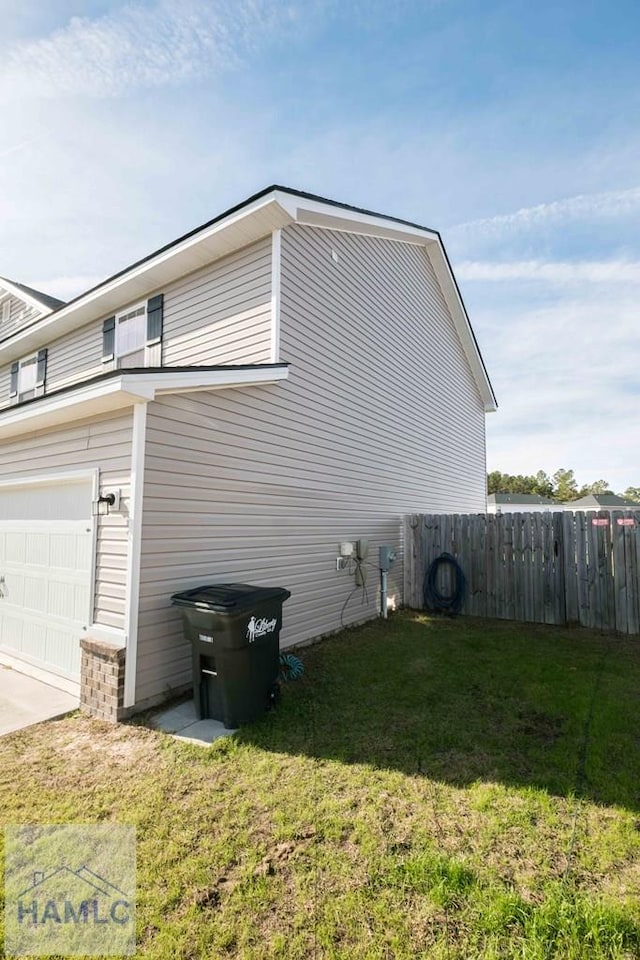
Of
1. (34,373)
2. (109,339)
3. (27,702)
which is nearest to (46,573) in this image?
(27,702)

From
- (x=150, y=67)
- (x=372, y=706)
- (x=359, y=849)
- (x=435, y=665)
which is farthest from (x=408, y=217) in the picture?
(x=359, y=849)

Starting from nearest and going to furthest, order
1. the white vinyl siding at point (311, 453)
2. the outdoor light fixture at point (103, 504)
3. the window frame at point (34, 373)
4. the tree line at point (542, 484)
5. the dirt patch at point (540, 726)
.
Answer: the dirt patch at point (540, 726)
the outdoor light fixture at point (103, 504)
the white vinyl siding at point (311, 453)
the window frame at point (34, 373)
the tree line at point (542, 484)

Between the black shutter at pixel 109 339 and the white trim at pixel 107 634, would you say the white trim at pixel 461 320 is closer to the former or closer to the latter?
the black shutter at pixel 109 339

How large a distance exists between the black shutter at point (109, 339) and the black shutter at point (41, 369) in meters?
2.75

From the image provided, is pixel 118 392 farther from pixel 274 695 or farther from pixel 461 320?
pixel 461 320

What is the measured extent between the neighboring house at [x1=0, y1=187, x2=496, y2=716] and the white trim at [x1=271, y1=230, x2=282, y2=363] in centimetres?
2

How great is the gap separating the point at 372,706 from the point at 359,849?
6.62 ft

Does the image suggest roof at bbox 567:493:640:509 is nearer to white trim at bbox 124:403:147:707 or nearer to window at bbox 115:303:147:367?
window at bbox 115:303:147:367

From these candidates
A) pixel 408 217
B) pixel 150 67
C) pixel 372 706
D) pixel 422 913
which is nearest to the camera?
pixel 422 913

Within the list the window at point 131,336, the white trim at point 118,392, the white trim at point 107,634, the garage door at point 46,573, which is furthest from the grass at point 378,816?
the window at point 131,336

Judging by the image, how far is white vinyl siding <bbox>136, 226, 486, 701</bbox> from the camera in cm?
459

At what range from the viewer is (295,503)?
6562mm

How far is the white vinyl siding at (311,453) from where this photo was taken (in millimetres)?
4594

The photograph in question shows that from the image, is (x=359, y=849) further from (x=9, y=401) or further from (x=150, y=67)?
Result: (x=9, y=401)
